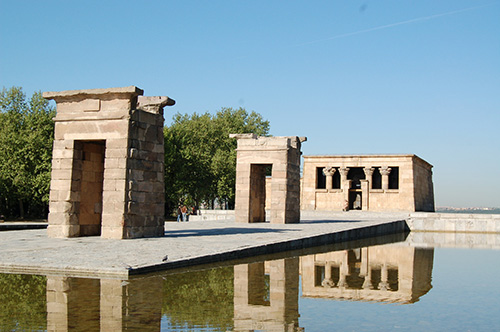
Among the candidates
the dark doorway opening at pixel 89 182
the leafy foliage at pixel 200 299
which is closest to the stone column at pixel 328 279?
the leafy foliage at pixel 200 299

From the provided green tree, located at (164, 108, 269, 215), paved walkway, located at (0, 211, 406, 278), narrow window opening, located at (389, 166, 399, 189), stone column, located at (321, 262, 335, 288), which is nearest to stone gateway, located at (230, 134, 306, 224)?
paved walkway, located at (0, 211, 406, 278)

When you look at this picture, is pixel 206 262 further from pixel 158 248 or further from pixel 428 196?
pixel 428 196

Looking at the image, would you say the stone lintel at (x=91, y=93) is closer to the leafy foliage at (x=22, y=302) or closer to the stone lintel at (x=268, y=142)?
the leafy foliage at (x=22, y=302)

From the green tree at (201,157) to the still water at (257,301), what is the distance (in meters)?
39.9

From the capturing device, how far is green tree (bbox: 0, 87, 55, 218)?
126 ft

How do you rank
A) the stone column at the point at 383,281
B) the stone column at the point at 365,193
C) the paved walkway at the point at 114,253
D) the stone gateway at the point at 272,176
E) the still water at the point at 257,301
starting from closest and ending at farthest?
the still water at the point at 257,301, the paved walkway at the point at 114,253, the stone column at the point at 383,281, the stone gateway at the point at 272,176, the stone column at the point at 365,193

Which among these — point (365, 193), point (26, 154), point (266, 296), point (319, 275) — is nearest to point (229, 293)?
point (266, 296)

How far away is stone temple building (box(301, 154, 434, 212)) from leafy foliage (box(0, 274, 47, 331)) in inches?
1769

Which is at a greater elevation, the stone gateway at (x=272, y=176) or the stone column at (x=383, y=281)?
the stone gateway at (x=272, y=176)

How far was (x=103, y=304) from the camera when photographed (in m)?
6.45

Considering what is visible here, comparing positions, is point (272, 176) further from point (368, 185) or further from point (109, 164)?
point (368, 185)

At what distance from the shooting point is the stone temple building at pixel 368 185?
5022cm

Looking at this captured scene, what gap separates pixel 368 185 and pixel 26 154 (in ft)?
95.5

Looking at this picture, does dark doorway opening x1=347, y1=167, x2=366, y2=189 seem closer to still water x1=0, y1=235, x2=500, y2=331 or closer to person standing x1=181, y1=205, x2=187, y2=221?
person standing x1=181, y1=205, x2=187, y2=221
